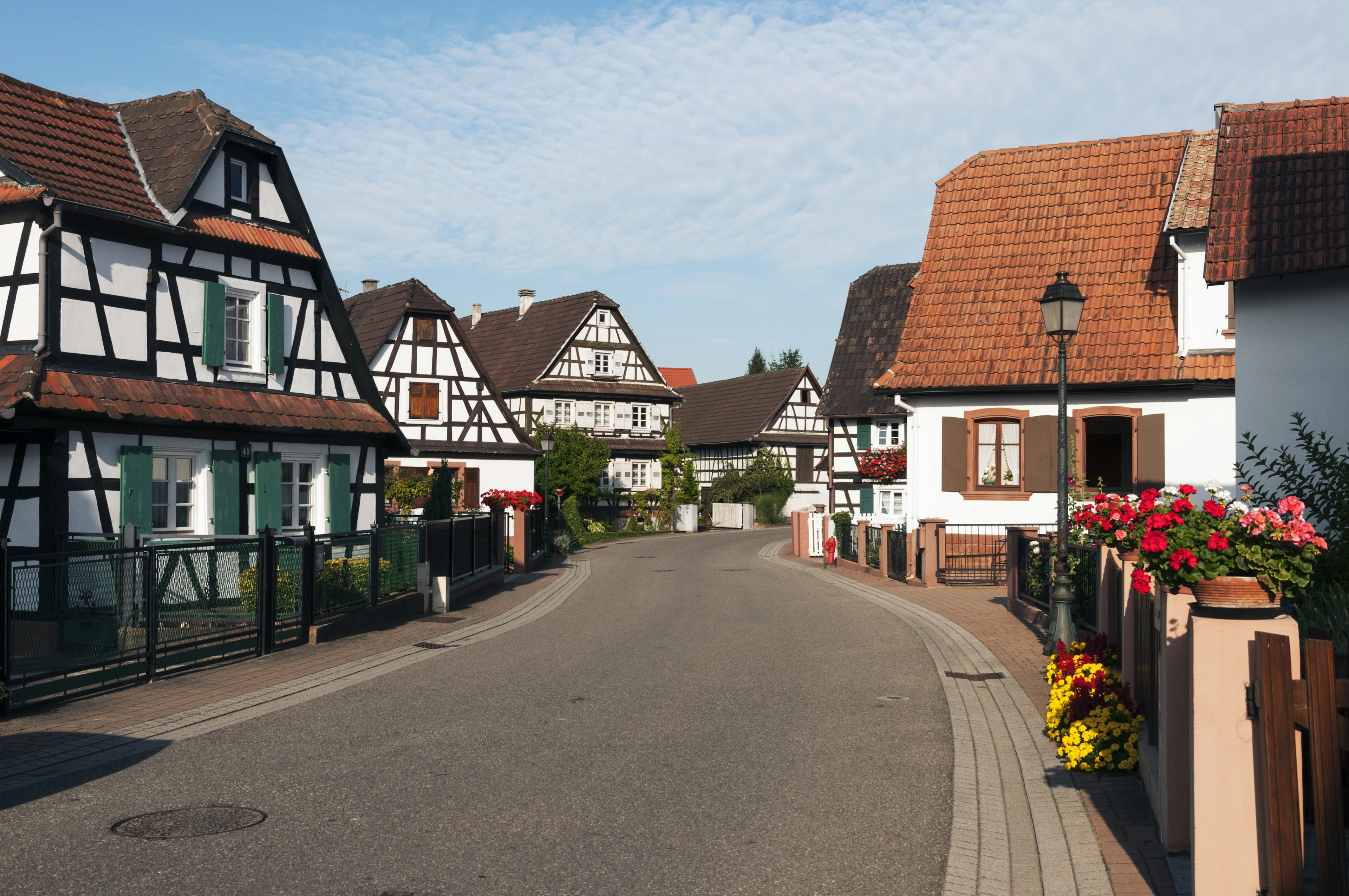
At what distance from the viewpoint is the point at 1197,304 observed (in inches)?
926

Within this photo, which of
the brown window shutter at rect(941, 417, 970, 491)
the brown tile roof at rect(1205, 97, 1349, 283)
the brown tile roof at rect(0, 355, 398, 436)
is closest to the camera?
the brown tile roof at rect(1205, 97, 1349, 283)

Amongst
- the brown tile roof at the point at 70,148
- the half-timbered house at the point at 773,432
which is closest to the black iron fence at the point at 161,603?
the brown tile roof at the point at 70,148

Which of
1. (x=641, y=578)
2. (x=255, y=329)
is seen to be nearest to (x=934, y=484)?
(x=641, y=578)

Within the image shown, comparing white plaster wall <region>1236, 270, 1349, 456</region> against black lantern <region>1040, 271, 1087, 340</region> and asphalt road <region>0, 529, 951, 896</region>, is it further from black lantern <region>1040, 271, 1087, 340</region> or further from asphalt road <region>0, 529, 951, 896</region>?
asphalt road <region>0, 529, 951, 896</region>

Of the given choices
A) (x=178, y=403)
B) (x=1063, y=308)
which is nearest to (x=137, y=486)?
(x=178, y=403)

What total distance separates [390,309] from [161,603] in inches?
1168

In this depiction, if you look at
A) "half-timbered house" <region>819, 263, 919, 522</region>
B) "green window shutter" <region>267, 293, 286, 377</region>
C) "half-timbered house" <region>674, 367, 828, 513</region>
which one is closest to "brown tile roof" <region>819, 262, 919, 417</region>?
"half-timbered house" <region>819, 263, 919, 522</region>

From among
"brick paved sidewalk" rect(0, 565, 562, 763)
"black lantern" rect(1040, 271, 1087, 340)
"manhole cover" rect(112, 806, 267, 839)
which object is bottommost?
"brick paved sidewalk" rect(0, 565, 562, 763)

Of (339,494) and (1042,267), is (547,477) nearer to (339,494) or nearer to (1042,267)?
(339,494)

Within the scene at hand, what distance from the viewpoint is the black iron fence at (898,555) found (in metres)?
24.5

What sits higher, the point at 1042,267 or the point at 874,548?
the point at 1042,267

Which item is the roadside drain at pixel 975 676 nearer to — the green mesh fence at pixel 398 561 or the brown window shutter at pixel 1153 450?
the green mesh fence at pixel 398 561

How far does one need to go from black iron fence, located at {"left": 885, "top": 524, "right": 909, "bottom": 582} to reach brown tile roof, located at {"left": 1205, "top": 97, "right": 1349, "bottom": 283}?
9.26m

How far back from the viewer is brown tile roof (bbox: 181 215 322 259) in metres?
19.4
